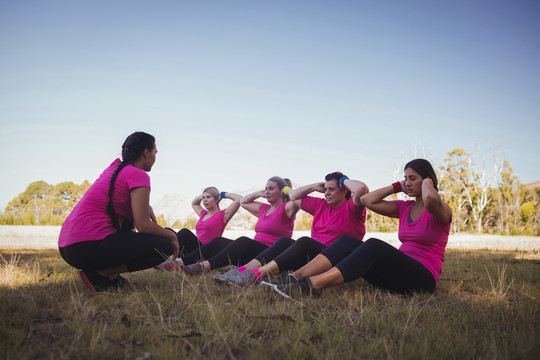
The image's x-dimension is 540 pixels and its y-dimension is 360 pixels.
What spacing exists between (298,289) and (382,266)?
28.4 inches

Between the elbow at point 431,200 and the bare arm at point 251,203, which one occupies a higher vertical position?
the elbow at point 431,200

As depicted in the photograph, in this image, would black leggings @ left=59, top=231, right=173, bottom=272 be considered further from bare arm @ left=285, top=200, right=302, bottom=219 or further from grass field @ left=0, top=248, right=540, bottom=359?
bare arm @ left=285, top=200, right=302, bottom=219

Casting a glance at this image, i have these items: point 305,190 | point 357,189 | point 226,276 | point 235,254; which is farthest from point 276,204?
point 226,276

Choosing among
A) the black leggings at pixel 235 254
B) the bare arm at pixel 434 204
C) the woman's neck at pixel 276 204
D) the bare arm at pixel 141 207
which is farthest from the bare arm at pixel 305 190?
the bare arm at pixel 141 207

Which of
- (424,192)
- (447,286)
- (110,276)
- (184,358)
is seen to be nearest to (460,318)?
(424,192)

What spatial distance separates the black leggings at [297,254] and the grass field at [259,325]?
21.3 inches

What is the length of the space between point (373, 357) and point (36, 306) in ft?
7.13

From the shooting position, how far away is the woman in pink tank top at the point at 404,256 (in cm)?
271

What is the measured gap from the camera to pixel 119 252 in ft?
9.62

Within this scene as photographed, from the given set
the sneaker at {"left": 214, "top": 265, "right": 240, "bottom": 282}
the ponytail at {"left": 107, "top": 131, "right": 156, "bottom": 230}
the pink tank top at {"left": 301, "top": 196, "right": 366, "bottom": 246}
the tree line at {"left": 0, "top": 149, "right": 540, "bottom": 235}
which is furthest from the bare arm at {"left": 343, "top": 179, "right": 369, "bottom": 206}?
the tree line at {"left": 0, "top": 149, "right": 540, "bottom": 235}

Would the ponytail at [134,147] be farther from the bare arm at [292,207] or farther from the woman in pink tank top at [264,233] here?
the bare arm at [292,207]

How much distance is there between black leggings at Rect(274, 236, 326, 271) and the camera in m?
3.45

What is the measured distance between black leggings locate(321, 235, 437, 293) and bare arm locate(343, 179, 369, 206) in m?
0.78

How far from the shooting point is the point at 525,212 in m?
21.4
